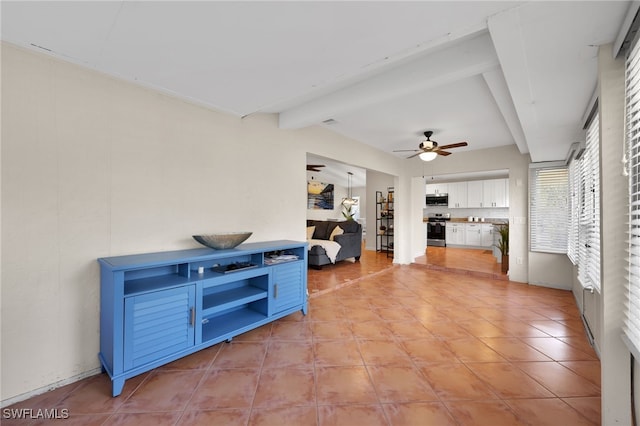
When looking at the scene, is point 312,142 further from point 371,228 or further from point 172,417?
point 371,228

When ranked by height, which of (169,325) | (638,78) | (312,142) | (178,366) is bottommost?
(178,366)

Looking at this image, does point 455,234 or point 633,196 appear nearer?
point 633,196

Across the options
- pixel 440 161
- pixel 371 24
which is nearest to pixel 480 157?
pixel 440 161

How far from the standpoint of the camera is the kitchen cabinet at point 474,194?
305 inches

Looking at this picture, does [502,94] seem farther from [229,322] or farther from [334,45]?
[229,322]

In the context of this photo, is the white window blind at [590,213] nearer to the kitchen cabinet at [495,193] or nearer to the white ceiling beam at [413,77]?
the white ceiling beam at [413,77]

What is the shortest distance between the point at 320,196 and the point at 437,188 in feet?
13.1

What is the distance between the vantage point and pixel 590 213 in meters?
2.50

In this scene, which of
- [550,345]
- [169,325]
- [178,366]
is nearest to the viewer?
[169,325]

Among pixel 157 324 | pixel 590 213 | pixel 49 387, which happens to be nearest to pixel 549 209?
pixel 590 213

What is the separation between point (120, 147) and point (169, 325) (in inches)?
55.3

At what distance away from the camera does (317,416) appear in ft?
4.89

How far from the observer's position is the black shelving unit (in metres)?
7.13

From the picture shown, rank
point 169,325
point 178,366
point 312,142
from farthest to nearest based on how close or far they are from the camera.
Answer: point 312,142 → point 178,366 → point 169,325
